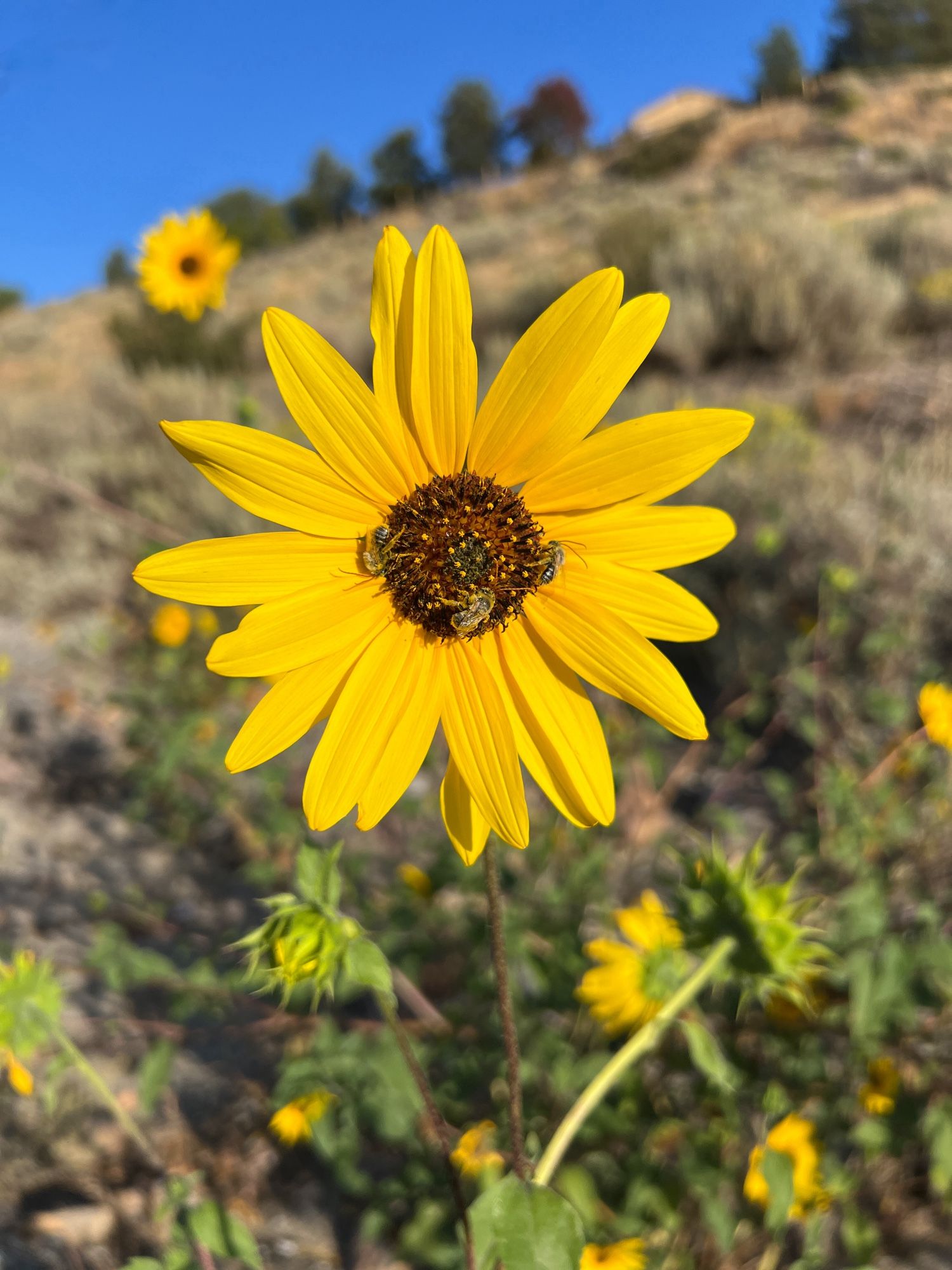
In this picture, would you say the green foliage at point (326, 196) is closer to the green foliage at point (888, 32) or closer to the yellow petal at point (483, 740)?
the green foliage at point (888, 32)

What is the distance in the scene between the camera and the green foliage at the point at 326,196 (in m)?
39.8

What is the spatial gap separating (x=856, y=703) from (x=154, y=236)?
186 inches

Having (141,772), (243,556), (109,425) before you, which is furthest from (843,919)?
(109,425)

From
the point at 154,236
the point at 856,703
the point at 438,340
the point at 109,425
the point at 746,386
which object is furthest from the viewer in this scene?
the point at 109,425

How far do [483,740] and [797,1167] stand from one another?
5.77 ft

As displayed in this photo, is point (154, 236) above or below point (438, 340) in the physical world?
above

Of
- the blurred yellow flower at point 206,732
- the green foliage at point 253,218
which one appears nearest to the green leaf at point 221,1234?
the blurred yellow flower at point 206,732

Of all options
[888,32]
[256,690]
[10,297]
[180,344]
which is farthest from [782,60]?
[10,297]

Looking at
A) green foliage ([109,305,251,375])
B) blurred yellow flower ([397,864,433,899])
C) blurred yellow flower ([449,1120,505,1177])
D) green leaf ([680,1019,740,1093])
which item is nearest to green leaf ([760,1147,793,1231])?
green leaf ([680,1019,740,1093])

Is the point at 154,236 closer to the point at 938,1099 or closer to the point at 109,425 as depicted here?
the point at 109,425

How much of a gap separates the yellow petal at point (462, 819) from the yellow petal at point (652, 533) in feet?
1.43

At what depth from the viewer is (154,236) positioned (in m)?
4.57

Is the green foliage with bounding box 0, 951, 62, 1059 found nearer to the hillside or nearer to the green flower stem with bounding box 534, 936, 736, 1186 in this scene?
the hillside

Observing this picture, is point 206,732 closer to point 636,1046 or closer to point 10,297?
point 636,1046
